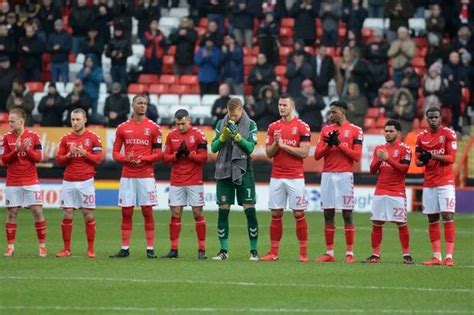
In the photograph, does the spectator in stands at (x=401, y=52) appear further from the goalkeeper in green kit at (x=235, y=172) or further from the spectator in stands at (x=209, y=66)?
the goalkeeper in green kit at (x=235, y=172)

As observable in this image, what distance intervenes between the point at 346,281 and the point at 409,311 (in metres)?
2.67

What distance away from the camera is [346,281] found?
56.9ft

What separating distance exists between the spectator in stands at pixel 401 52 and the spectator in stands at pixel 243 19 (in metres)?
4.19

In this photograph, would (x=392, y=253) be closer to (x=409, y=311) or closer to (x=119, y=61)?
(x=409, y=311)

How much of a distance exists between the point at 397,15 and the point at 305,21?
2651 mm

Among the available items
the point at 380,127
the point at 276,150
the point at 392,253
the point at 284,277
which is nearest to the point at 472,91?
the point at 380,127

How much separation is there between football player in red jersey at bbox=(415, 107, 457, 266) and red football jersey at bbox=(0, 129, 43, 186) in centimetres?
580

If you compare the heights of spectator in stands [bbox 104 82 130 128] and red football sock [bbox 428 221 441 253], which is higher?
spectator in stands [bbox 104 82 130 128]

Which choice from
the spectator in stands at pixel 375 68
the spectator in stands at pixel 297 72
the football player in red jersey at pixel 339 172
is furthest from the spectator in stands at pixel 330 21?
the football player in red jersey at pixel 339 172

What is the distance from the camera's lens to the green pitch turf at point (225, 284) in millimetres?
14938

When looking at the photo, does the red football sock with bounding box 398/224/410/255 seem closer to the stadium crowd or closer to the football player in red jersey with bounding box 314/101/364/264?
the football player in red jersey with bounding box 314/101/364/264

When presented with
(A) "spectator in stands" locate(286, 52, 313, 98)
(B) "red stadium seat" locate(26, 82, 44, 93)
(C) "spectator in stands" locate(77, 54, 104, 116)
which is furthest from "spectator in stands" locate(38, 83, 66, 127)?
(A) "spectator in stands" locate(286, 52, 313, 98)

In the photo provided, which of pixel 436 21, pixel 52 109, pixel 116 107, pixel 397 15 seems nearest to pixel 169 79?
pixel 116 107

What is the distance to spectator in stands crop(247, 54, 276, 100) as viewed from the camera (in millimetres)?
35625
